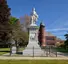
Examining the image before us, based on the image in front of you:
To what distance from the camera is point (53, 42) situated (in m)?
131

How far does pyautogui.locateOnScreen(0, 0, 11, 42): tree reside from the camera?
194 ft

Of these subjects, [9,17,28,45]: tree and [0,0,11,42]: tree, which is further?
[9,17,28,45]: tree

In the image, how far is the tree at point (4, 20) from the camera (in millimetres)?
59169

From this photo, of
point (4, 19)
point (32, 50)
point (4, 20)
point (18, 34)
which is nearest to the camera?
point (32, 50)

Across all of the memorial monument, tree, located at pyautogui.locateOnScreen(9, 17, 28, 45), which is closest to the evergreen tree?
tree, located at pyautogui.locateOnScreen(9, 17, 28, 45)

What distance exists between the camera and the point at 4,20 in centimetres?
6097

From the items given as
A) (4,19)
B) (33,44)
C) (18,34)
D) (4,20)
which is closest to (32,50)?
(33,44)

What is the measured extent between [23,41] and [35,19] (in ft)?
124

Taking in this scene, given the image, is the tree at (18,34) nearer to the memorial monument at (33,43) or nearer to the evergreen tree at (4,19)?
the evergreen tree at (4,19)

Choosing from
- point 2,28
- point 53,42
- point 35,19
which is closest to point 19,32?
point 2,28

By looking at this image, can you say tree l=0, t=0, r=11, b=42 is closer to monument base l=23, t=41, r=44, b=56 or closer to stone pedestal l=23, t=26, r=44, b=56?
stone pedestal l=23, t=26, r=44, b=56

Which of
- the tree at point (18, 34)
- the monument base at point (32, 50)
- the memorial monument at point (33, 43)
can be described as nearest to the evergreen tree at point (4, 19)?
the tree at point (18, 34)

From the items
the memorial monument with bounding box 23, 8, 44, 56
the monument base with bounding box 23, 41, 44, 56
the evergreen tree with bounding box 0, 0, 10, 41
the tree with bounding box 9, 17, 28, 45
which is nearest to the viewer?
the monument base with bounding box 23, 41, 44, 56

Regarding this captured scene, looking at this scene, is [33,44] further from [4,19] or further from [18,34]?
[18,34]
